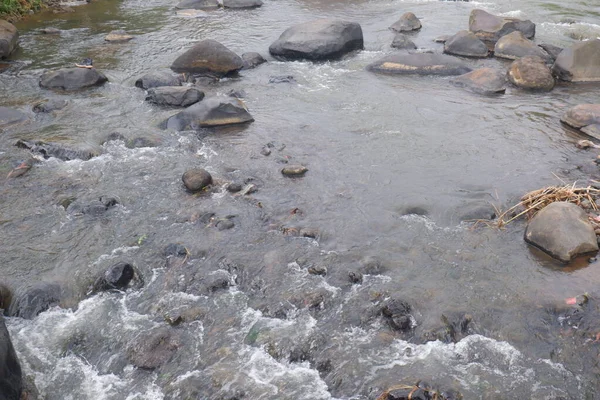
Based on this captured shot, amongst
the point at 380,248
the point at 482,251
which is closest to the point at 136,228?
the point at 380,248

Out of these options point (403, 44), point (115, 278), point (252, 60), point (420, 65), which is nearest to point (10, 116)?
point (252, 60)

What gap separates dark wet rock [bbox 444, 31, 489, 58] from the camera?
1566 centimetres

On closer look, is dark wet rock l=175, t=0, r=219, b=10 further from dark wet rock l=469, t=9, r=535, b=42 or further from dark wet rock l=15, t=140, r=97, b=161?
dark wet rock l=15, t=140, r=97, b=161

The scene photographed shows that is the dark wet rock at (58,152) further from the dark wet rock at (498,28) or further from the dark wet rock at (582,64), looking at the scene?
the dark wet rock at (498,28)

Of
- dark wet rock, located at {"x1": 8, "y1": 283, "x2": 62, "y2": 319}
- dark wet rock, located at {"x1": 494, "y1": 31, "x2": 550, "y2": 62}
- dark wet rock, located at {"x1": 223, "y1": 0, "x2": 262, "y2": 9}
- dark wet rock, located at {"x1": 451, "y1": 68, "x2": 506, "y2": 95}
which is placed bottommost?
dark wet rock, located at {"x1": 8, "y1": 283, "x2": 62, "y2": 319}

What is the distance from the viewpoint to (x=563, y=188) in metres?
8.91

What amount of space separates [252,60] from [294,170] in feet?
20.5

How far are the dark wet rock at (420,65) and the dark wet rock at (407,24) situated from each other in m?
3.45

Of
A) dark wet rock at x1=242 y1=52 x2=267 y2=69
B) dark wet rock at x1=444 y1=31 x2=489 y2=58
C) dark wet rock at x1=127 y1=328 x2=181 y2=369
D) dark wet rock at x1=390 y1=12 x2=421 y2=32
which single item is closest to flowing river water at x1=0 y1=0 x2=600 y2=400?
dark wet rock at x1=127 y1=328 x2=181 y2=369

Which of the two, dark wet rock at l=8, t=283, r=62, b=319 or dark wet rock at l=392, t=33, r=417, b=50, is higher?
dark wet rock at l=392, t=33, r=417, b=50

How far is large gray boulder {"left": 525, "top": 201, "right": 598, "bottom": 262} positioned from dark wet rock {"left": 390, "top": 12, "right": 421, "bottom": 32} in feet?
36.0

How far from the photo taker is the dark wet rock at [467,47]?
15.7 m

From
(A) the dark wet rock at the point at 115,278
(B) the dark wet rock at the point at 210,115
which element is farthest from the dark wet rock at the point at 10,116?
(A) the dark wet rock at the point at 115,278

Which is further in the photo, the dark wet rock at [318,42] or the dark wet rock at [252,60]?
the dark wet rock at [318,42]
